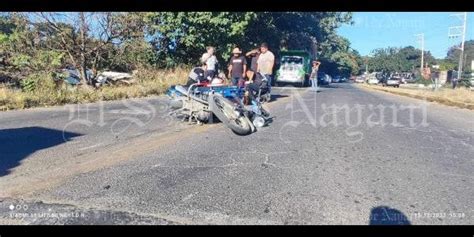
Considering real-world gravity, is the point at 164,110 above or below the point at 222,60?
below

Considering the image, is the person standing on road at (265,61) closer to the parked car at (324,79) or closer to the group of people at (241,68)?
the group of people at (241,68)

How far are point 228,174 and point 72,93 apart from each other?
7.74 meters

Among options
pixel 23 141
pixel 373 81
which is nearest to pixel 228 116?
pixel 23 141

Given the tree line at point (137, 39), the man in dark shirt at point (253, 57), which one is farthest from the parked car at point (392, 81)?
the man in dark shirt at point (253, 57)

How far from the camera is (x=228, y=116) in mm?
6312

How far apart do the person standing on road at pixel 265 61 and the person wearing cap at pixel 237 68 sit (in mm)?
548

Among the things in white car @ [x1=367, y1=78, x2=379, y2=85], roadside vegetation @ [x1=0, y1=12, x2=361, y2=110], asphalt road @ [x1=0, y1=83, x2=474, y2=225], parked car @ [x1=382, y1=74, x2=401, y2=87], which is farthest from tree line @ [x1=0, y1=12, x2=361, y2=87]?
white car @ [x1=367, y1=78, x2=379, y2=85]

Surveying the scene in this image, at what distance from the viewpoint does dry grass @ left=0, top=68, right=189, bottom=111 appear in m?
8.57

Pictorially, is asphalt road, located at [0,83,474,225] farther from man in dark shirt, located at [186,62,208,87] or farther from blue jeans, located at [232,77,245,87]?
blue jeans, located at [232,77,245,87]

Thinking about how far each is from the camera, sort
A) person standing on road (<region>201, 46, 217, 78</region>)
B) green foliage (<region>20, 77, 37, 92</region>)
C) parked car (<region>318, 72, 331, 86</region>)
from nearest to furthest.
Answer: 1. person standing on road (<region>201, 46, 217, 78</region>)
2. green foliage (<region>20, 77, 37, 92</region>)
3. parked car (<region>318, 72, 331, 86</region>)
